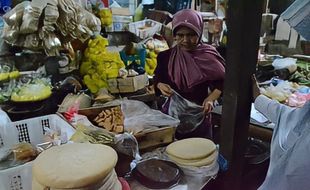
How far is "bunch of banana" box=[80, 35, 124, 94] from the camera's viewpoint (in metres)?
2.18

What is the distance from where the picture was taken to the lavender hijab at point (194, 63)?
1.83 meters

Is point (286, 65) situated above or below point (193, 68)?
below

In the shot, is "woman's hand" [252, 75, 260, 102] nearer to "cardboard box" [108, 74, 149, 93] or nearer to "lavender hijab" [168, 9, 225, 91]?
"lavender hijab" [168, 9, 225, 91]

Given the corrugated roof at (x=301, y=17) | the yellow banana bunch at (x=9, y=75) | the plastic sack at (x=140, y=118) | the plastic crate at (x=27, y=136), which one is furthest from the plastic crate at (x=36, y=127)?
the corrugated roof at (x=301, y=17)

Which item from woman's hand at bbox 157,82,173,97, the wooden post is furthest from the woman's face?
the wooden post

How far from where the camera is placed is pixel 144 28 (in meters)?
2.90

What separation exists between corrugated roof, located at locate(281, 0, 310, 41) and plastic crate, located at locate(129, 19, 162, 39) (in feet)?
6.55

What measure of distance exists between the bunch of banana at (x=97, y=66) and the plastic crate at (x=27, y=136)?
88 cm

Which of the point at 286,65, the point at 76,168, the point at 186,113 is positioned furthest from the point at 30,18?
the point at 286,65

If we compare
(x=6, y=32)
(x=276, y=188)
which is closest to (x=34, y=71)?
(x=6, y=32)

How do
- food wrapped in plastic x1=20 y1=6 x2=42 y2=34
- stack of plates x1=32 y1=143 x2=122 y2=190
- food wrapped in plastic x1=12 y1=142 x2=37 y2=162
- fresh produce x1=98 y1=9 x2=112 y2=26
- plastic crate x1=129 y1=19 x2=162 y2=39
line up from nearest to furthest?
stack of plates x1=32 y1=143 x2=122 y2=190 → food wrapped in plastic x1=12 y1=142 x2=37 y2=162 → food wrapped in plastic x1=20 y1=6 x2=42 y2=34 → fresh produce x1=98 y1=9 x2=112 y2=26 → plastic crate x1=129 y1=19 x2=162 y2=39

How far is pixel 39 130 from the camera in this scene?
130cm

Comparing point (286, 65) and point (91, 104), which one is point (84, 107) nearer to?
point (91, 104)

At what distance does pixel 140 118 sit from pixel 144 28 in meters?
1.73
